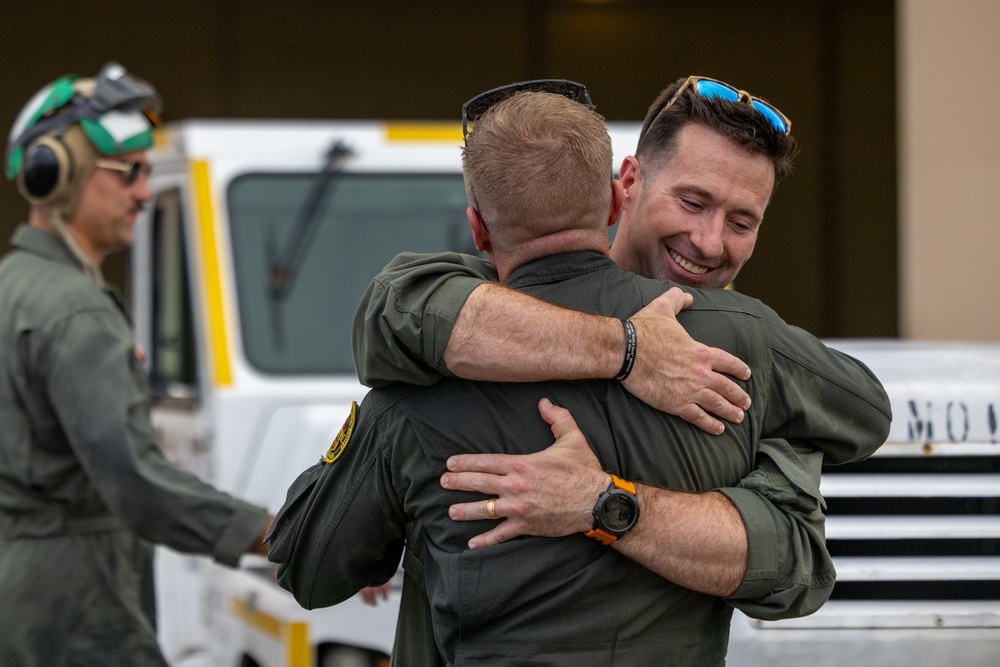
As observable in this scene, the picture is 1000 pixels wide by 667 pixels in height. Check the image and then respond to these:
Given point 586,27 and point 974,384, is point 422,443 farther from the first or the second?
point 586,27

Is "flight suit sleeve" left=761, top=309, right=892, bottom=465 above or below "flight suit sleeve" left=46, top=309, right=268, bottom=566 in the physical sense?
above

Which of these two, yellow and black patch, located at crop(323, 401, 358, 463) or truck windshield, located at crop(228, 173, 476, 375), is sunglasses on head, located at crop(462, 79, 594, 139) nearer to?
Answer: yellow and black patch, located at crop(323, 401, 358, 463)

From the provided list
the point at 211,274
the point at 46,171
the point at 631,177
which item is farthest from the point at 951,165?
the point at 631,177

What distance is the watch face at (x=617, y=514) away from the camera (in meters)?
1.73

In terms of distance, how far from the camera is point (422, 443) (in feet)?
5.97

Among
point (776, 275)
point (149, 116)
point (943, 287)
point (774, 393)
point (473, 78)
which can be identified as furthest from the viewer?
→ point (776, 275)

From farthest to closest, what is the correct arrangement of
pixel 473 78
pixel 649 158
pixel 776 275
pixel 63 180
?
1. pixel 776 275
2. pixel 473 78
3. pixel 63 180
4. pixel 649 158

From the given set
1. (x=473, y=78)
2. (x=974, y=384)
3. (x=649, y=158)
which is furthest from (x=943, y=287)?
(x=649, y=158)

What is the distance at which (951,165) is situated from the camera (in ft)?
27.3

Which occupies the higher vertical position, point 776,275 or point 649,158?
point 649,158

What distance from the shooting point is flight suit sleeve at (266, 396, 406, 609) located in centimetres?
187

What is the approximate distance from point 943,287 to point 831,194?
12.9 feet

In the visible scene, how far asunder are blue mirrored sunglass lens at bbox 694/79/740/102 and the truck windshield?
2.01 m


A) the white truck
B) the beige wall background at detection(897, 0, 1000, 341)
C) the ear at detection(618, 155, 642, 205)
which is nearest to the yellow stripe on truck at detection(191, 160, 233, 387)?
the white truck
